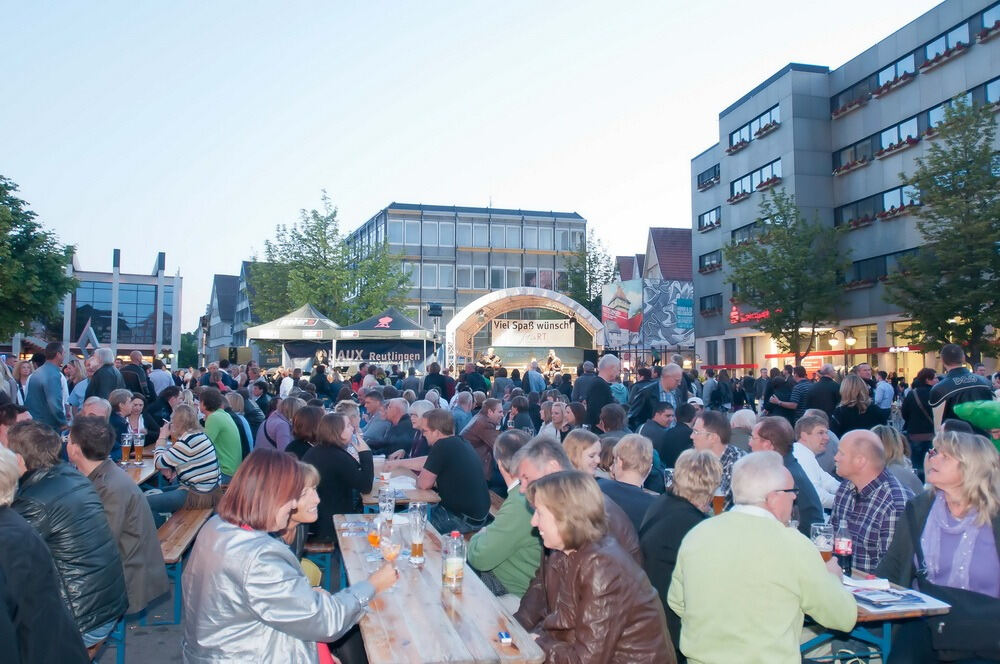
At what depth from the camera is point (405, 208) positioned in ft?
167

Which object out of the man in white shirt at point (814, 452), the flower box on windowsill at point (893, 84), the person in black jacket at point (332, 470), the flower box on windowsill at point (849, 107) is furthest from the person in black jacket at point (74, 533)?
the flower box on windowsill at point (849, 107)

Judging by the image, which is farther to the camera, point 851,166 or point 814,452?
point 851,166

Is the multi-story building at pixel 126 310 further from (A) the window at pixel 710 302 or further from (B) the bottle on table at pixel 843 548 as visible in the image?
(B) the bottle on table at pixel 843 548

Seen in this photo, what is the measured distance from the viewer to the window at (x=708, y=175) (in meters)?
36.7

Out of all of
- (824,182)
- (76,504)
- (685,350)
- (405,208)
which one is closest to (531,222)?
(405,208)

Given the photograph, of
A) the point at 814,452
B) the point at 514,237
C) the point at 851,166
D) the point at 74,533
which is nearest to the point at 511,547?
the point at 74,533

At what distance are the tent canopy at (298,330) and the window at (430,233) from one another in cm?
3169

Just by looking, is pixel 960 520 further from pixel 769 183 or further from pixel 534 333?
pixel 769 183

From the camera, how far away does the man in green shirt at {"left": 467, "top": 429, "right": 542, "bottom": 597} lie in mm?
3988

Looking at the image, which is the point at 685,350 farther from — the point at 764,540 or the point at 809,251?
the point at 764,540

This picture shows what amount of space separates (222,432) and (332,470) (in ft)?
7.27

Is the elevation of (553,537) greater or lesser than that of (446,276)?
lesser

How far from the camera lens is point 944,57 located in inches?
942

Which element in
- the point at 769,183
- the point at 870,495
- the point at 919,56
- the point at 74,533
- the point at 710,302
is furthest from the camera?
the point at 710,302
